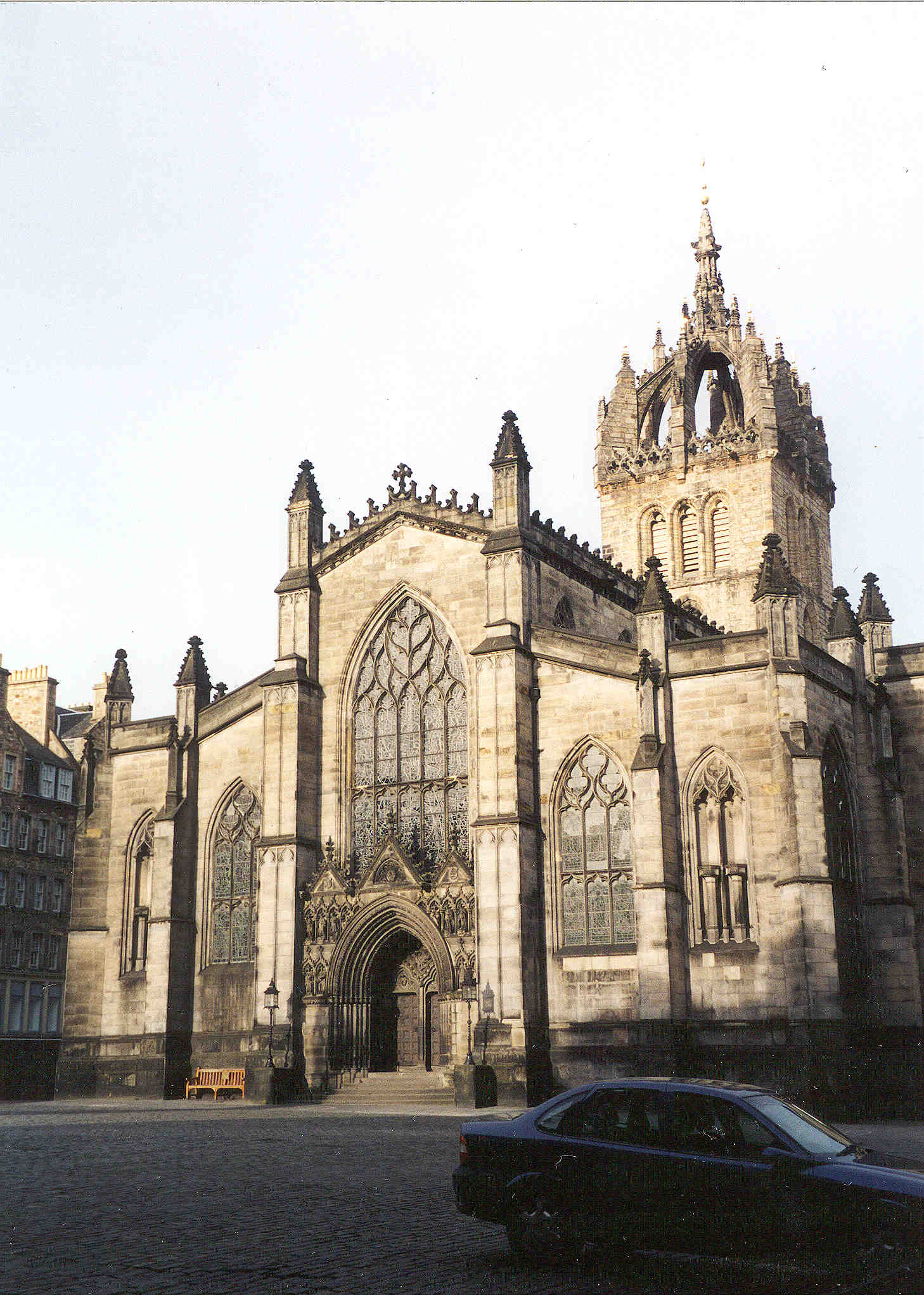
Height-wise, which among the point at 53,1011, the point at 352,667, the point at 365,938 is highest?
→ the point at 352,667

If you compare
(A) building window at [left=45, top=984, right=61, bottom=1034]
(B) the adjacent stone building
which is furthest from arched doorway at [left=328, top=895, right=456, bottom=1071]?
(A) building window at [left=45, top=984, right=61, bottom=1034]

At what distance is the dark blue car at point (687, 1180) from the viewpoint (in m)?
10.3

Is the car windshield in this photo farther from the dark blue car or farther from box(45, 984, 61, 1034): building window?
box(45, 984, 61, 1034): building window

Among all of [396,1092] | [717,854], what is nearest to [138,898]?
[396,1092]

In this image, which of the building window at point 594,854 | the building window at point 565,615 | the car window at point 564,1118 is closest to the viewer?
the car window at point 564,1118

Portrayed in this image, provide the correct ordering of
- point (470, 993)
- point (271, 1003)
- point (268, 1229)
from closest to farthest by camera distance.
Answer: point (268, 1229) < point (470, 993) < point (271, 1003)

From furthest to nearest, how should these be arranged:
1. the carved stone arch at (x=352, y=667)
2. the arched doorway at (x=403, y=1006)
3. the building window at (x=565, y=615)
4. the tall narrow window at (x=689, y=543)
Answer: the tall narrow window at (x=689, y=543)
the building window at (x=565, y=615)
the carved stone arch at (x=352, y=667)
the arched doorway at (x=403, y=1006)

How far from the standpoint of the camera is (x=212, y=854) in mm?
38656

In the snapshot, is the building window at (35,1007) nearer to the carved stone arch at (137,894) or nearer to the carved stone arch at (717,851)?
the carved stone arch at (137,894)

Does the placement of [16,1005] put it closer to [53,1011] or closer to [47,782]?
[53,1011]

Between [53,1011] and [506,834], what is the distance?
1186 inches

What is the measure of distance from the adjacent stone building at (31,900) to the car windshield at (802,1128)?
4423 cm

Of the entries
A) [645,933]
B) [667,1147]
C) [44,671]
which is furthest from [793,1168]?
[44,671]

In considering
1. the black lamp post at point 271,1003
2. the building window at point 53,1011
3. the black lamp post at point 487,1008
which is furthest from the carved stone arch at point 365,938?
the building window at point 53,1011
